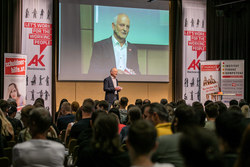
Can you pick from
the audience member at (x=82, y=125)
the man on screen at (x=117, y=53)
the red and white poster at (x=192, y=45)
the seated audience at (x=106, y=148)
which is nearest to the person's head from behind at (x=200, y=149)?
the seated audience at (x=106, y=148)

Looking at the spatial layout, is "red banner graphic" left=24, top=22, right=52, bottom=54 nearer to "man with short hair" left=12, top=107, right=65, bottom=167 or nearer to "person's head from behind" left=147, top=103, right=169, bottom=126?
"person's head from behind" left=147, top=103, right=169, bottom=126

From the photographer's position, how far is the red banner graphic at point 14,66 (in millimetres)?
8359

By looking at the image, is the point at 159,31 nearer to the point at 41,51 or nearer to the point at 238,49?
the point at 238,49

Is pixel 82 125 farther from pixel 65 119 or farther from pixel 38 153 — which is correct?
pixel 38 153

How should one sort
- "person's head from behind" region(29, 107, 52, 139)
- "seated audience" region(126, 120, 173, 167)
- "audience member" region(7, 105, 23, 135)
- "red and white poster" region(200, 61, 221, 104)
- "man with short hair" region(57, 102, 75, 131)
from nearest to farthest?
"seated audience" region(126, 120, 173, 167)
"person's head from behind" region(29, 107, 52, 139)
"audience member" region(7, 105, 23, 135)
"man with short hair" region(57, 102, 75, 131)
"red and white poster" region(200, 61, 221, 104)

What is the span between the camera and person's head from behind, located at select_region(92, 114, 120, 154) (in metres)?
2.06

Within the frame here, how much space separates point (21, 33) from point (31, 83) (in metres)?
1.42

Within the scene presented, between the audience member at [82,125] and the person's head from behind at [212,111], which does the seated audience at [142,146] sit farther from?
the person's head from behind at [212,111]

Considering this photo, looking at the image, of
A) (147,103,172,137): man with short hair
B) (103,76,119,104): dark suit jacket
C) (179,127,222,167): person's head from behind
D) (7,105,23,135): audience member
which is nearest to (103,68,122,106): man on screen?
(103,76,119,104): dark suit jacket

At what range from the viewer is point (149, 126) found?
1676mm

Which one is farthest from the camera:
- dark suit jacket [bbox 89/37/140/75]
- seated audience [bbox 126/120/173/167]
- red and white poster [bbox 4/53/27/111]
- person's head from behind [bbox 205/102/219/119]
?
dark suit jacket [bbox 89/37/140/75]

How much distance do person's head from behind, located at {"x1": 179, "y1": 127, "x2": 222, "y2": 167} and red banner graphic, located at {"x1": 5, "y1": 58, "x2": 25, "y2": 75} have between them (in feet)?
A: 25.3

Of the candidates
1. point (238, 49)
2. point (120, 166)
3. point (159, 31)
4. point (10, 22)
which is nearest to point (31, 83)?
point (10, 22)

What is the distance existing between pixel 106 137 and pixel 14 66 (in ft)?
22.6
